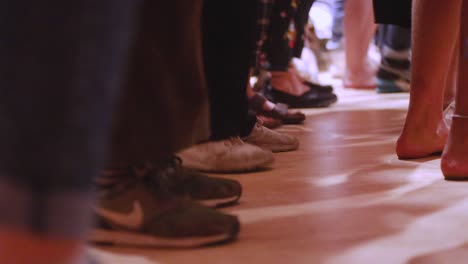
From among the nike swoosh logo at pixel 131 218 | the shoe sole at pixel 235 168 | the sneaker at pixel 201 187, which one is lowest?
the shoe sole at pixel 235 168

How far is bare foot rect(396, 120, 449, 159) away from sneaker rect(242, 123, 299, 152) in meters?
0.30

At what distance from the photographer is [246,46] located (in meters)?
1.24

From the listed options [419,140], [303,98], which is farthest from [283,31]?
[419,140]

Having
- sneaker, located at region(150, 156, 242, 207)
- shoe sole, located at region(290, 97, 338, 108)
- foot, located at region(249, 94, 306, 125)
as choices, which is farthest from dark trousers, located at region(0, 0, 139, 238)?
shoe sole, located at region(290, 97, 338, 108)

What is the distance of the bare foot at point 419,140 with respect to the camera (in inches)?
54.4

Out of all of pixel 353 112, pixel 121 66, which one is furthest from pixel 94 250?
pixel 353 112

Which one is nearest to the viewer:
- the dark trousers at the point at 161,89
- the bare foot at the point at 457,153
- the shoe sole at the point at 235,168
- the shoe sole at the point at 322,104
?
the dark trousers at the point at 161,89

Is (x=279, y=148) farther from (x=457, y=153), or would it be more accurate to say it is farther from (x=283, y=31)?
(x=283, y=31)

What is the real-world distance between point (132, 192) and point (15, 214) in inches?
18.9

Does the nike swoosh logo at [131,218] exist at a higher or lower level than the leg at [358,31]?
higher

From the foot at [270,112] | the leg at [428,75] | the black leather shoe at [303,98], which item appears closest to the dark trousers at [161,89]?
the leg at [428,75]

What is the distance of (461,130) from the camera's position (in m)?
1.13

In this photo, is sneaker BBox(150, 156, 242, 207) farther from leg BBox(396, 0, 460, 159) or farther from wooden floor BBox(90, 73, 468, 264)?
leg BBox(396, 0, 460, 159)

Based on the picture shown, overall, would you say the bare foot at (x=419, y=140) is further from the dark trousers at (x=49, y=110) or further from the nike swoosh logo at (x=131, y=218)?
the dark trousers at (x=49, y=110)
